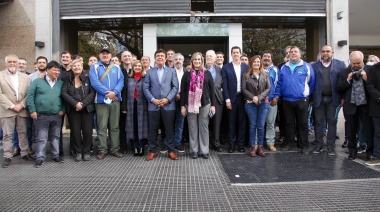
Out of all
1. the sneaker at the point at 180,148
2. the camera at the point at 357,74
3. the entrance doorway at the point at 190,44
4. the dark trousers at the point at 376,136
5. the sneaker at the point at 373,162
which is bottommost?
the sneaker at the point at 373,162

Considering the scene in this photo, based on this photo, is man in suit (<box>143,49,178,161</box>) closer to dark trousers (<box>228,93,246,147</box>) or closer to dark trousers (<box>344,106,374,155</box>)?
dark trousers (<box>228,93,246,147</box>)

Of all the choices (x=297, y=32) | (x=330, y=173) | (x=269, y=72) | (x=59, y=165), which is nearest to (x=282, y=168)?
(x=330, y=173)

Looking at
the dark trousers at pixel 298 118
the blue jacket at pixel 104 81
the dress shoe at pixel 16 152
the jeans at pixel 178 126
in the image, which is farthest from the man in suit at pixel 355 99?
the dress shoe at pixel 16 152

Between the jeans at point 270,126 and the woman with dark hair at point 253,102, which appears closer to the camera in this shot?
the woman with dark hair at point 253,102

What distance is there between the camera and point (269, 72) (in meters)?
6.56

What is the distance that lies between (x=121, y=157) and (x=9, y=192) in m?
2.17

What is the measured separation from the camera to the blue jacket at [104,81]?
5844mm

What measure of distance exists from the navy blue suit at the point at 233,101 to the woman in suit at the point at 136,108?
5.24 ft

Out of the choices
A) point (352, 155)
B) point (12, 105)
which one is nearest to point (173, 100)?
point (12, 105)

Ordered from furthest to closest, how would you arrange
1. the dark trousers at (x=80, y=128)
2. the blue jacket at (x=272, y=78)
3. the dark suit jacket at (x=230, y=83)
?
1. the blue jacket at (x=272, y=78)
2. the dark suit jacket at (x=230, y=83)
3. the dark trousers at (x=80, y=128)

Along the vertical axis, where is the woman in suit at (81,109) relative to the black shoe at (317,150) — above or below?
above

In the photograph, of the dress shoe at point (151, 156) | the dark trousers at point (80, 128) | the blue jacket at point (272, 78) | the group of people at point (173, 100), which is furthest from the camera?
the blue jacket at point (272, 78)

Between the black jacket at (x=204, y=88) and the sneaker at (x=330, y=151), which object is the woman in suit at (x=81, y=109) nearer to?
the black jacket at (x=204, y=88)

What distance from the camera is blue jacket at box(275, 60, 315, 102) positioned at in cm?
604
